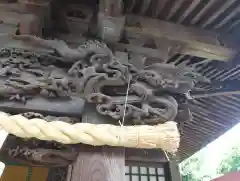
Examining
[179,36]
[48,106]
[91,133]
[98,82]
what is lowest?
[91,133]

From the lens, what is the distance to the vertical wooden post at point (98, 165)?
4.17ft

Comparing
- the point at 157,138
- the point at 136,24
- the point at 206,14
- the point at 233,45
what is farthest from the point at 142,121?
the point at 233,45

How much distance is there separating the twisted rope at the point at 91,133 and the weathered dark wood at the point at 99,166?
0.34 ft

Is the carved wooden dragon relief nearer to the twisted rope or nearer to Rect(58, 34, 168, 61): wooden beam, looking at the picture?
the twisted rope

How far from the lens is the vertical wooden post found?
1.27 metres

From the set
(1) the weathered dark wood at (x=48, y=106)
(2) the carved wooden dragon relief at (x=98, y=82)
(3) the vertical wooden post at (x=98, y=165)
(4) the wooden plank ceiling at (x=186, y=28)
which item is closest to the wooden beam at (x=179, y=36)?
(4) the wooden plank ceiling at (x=186, y=28)

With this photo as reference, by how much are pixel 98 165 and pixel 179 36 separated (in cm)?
116

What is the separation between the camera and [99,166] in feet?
4.30

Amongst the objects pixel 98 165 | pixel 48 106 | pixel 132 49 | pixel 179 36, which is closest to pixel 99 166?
pixel 98 165

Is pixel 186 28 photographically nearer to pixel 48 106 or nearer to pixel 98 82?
pixel 98 82

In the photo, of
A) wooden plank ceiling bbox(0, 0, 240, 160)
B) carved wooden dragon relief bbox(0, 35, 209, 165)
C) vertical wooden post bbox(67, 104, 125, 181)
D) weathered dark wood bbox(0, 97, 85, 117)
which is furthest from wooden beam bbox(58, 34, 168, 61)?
vertical wooden post bbox(67, 104, 125, 181)

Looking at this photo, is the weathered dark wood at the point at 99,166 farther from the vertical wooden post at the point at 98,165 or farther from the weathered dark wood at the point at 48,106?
the weathered dark wood at the point at 48,106

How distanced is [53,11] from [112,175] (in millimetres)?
1230

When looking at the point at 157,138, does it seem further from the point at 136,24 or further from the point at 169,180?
the point at 169,180
